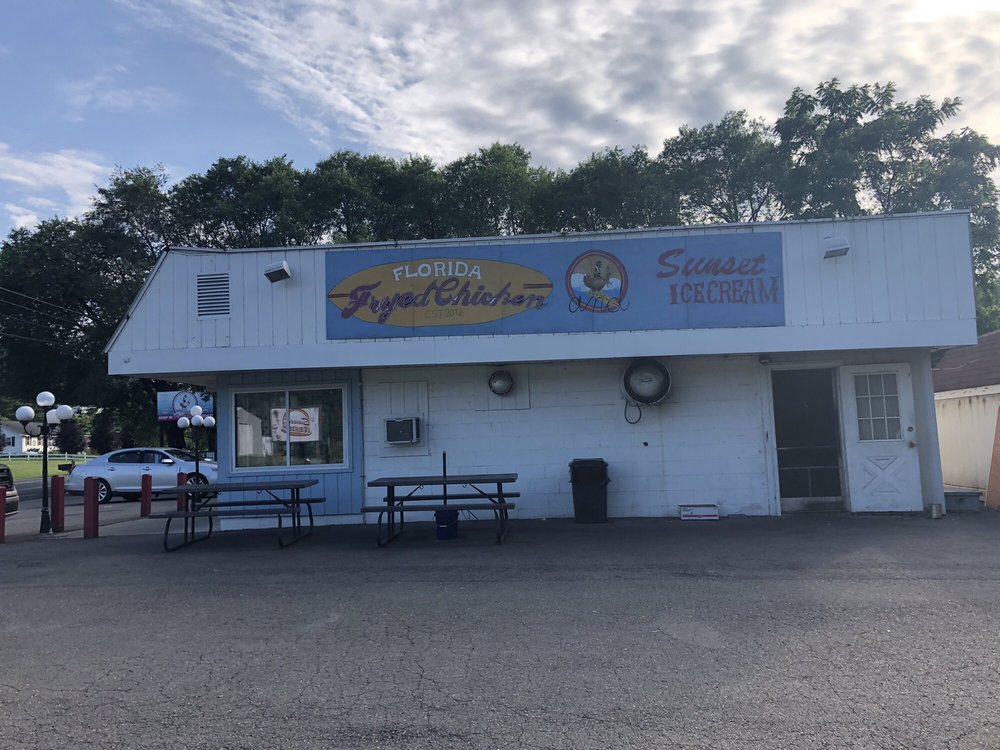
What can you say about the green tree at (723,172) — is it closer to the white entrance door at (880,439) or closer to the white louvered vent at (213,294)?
the white entrance door at (880,439)

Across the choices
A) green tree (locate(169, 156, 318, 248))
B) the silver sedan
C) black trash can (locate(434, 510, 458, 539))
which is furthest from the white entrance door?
green tree (locate(169, 156, 318, 248))

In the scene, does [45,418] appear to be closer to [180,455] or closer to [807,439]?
[180,455]

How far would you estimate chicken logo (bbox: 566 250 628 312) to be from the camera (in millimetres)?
11992

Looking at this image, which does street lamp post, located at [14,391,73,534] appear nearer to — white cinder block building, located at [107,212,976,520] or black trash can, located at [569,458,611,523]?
white cinder block building, located at [107,212,976,520]

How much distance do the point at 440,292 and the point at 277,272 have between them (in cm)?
265

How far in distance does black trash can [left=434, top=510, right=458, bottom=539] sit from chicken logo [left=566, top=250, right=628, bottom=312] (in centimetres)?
377

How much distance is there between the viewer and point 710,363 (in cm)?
1266

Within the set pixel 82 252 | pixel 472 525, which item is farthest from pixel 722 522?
pixel 82 252

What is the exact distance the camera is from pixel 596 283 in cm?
1205

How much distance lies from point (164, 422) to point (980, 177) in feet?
109

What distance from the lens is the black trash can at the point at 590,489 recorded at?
39.0 ft

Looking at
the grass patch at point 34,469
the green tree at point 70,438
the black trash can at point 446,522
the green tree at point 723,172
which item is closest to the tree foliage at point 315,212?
the green tree at point 723,172

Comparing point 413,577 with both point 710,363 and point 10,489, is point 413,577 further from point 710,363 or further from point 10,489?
point 10,489

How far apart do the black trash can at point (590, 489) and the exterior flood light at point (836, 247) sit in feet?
15.8
